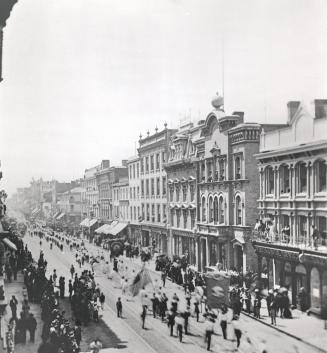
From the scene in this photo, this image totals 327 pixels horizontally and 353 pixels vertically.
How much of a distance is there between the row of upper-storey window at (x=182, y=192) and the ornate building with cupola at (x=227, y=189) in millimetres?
2211

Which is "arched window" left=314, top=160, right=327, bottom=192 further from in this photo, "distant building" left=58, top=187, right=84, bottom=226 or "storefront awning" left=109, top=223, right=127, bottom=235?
"distant building" left=58, top=187, right=84, bottom=226

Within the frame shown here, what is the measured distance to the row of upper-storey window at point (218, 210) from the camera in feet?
Answer: 123

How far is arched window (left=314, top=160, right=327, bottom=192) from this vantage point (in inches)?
1037

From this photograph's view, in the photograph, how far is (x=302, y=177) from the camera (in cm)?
2844

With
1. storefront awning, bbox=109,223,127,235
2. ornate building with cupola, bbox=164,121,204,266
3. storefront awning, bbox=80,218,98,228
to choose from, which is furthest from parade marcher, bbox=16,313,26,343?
storefront awning, bbox=80,218,98,228

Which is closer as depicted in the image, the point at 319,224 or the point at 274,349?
the point at 274,349

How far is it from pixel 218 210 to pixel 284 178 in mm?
10741

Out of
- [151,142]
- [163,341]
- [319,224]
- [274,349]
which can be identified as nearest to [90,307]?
[163,341]

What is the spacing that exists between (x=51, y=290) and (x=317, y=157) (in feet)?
54.6

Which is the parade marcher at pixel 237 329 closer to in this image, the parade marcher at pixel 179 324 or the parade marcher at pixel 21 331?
the parade marcher at pixel 179 324

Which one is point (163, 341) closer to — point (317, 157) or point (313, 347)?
point (313, 347)

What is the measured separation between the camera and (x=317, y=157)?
26516 mm

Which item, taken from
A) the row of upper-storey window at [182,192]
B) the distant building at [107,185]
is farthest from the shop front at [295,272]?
the distant building at [107,185]

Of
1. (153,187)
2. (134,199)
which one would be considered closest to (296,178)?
(153,187)
